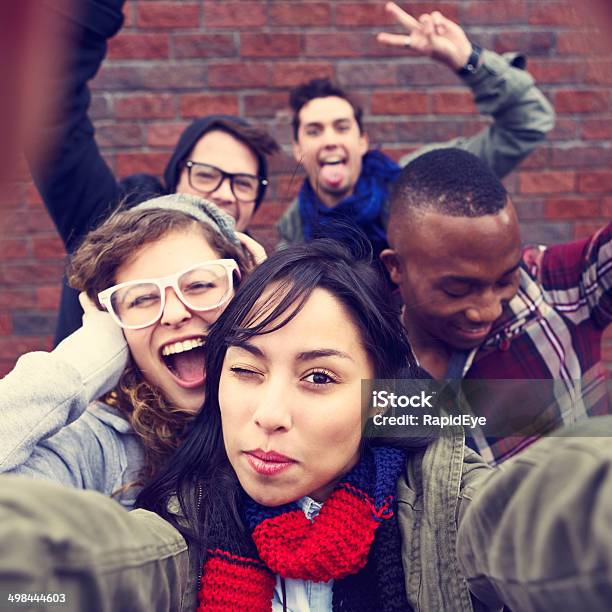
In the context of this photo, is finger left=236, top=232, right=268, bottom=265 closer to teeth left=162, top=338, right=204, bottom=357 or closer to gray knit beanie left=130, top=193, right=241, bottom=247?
gray knit beanie left=130, top=193, right=241, bottom=247

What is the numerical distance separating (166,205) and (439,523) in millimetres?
869

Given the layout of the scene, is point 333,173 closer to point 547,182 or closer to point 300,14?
point 300,14

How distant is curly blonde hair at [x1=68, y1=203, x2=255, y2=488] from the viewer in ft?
4.23

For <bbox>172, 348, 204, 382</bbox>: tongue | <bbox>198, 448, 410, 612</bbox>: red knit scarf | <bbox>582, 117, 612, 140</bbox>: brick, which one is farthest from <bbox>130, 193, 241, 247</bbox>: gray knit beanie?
<bbox>582, 117, 612, 140</bbox>: brick

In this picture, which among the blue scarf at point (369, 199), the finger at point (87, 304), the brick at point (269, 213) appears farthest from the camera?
the brick at point (269, 213)

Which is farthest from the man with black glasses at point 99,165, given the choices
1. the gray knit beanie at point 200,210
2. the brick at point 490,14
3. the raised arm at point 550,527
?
the raised arm at point 550,527

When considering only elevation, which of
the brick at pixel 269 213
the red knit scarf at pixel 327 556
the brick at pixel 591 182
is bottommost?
the red knit scarf at pixel 327 556

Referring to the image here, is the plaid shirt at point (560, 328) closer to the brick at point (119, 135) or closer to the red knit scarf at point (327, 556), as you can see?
the red knit scarf at point (327, 556)

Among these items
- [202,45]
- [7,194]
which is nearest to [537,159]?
[202,45]

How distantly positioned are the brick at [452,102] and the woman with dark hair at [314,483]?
1577mm

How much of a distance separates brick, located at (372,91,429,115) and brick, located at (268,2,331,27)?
0.31 meters

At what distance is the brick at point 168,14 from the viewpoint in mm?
2455

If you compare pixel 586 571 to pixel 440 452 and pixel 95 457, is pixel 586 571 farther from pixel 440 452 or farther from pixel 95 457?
pixel 95 457

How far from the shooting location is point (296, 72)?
251cm
